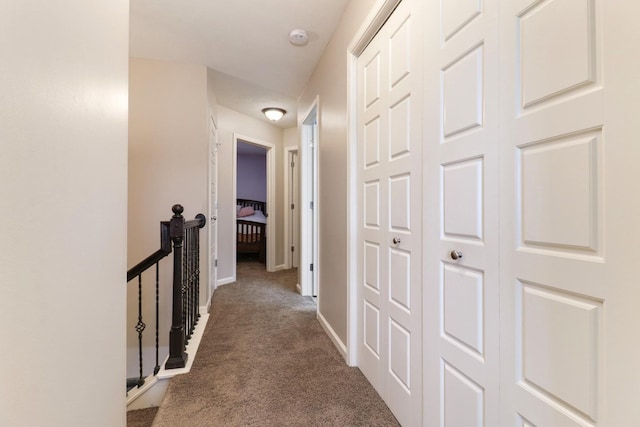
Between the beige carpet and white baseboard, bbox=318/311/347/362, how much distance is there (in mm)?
40

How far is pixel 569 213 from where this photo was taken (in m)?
0.67

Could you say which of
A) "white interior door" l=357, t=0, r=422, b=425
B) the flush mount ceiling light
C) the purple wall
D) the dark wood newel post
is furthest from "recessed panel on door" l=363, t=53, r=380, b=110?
the purple wall

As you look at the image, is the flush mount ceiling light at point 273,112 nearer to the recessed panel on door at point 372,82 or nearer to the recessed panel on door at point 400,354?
the recessed panel on door at point 372,82

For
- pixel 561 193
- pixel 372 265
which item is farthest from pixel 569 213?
pixel 372 265

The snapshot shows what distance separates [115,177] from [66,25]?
0.49m

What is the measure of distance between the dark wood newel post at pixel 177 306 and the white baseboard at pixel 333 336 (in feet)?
3.40

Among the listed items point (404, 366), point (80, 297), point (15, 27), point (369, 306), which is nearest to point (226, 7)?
point (15, 27)

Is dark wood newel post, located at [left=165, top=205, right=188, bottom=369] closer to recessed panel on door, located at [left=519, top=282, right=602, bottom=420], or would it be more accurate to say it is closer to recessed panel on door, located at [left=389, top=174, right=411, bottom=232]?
recessed panel on door, located at [left=389, top=174, right=411, bottom=232]

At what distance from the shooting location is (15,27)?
1.84 feet

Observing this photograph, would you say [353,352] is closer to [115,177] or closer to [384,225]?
[384,225]

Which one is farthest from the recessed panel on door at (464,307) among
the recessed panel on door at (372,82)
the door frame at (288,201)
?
the door frame at (288,201)

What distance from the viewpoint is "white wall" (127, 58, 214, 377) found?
9.32 ft

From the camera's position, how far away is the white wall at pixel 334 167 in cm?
205

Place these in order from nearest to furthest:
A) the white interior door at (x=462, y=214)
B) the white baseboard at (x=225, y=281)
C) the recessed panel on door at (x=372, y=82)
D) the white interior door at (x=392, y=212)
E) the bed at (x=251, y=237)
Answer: the white interior door at (x=462, y=214) → the white interior door at (x=392, y=212) → the recessed panel on door at (x=372, y=82) → the white baseboard at (x=225, y=281) → the bed at (x=251, y=237)
